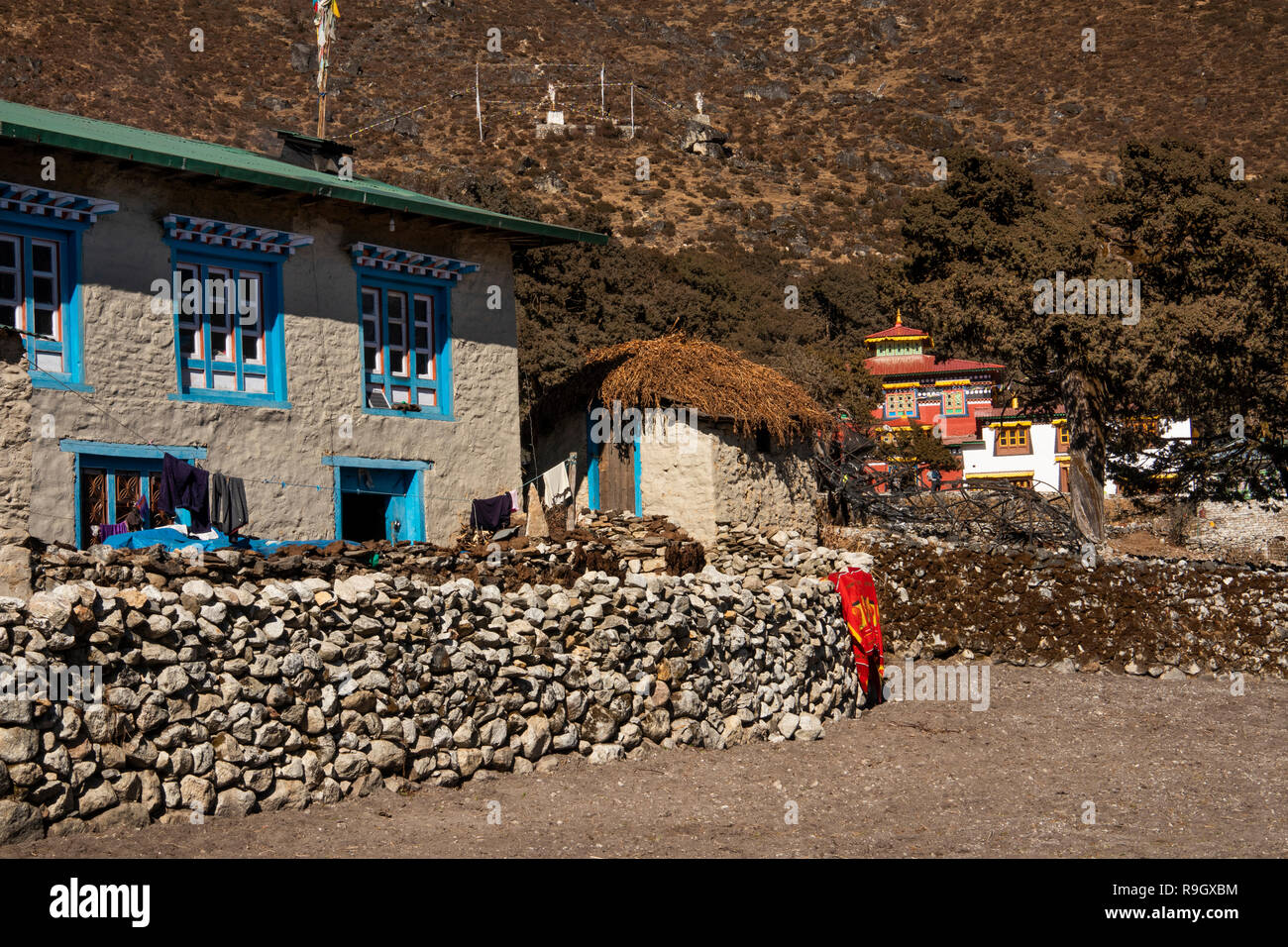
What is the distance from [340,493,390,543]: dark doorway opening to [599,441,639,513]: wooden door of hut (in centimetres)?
381

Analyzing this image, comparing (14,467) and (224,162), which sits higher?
(224,162)

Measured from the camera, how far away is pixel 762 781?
13.8 m

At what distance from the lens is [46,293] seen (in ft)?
49.7

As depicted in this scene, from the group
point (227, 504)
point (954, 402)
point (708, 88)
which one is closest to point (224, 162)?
point (227, 504)

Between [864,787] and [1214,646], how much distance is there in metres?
10.9

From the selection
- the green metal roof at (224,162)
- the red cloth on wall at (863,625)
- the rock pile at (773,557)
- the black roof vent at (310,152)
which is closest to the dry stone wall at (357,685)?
the red cloth on wall at (863,625)

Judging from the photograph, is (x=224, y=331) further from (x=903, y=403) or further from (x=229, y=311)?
(x=903, y=403)

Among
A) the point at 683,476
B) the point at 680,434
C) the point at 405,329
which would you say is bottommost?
the point at 683,476

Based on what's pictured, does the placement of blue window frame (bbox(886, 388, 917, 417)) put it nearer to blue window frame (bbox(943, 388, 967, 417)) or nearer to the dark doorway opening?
blue window frame (bbox(943, 388, 967, 417))

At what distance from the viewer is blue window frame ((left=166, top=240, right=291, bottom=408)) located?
16.3 meters

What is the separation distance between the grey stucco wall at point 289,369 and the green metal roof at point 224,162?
0.48 metres

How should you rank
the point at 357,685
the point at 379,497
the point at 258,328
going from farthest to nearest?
the point at 379,497, the point at 258,328, the point at 357,685

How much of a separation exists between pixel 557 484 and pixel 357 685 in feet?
32.6

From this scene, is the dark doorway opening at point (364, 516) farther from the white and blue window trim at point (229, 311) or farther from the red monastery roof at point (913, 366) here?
the red monastery roof at point (913, 366)
